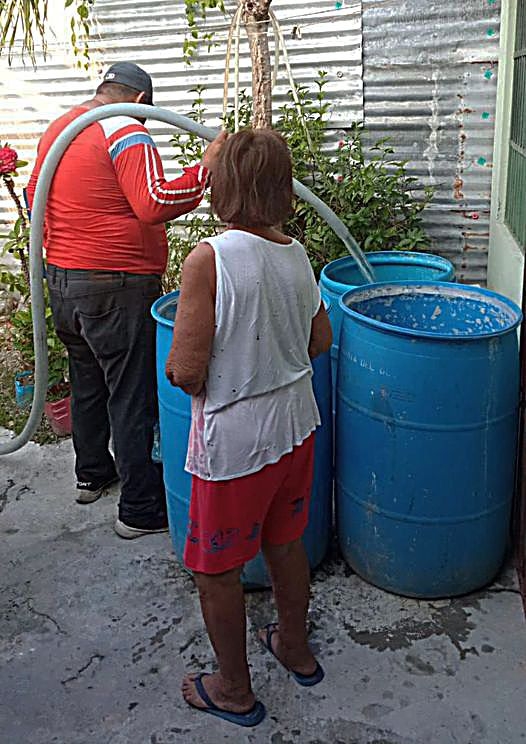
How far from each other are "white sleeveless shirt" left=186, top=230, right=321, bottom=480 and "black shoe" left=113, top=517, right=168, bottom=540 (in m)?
1.30

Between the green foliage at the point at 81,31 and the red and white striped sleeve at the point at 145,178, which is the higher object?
the green foliage at the point at 81,31

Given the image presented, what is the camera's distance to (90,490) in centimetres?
354

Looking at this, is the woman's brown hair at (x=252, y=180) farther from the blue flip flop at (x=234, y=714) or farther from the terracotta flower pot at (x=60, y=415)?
the terracotta flower pot at (x=60, y=415)

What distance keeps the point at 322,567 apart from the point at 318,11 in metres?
3.41

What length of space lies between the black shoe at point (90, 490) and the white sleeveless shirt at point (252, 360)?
5.48 feet

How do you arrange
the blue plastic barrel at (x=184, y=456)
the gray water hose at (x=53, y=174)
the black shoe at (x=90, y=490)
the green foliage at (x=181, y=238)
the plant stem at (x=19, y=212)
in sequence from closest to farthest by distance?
the blue plastic barrel at (x=184, y=456), the gray water hose at (x=53, y=174), the black shoe at (x=90, y=490), the plant stem at (x=19, y=212), the green foliage at (x=181, y=238)

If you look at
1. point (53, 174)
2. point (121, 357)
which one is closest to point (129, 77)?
point (53, 174)

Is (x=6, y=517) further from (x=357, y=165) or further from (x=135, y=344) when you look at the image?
(x=357, y=165)

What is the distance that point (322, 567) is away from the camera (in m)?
2.96

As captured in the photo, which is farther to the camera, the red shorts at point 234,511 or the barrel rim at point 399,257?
the barrel rim at point 399,257

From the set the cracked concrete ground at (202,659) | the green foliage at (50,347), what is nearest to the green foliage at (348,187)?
the green foliage at (50,347)

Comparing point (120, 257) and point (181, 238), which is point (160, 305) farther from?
point (181, 238)

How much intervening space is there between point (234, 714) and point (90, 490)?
1.57 metres

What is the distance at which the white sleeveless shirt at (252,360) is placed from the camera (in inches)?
73.8
